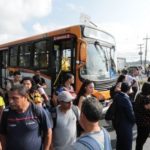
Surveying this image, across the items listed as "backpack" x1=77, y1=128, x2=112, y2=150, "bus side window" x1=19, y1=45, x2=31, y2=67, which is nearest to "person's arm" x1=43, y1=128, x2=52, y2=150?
"backpack" x1=77, y1=128, x2=112, y2=150

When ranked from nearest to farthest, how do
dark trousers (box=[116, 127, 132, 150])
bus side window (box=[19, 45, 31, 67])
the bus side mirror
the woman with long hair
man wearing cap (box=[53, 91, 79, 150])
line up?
man wearing cap (box=[53, 91, 79, 150]), dark trousers (box=[116, 127, 132, 150]), the woman with long hair, the bus side mirror, bus side window (box=[19, 45, 31, 67])

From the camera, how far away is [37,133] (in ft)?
14.3

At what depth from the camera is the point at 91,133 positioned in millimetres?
2693

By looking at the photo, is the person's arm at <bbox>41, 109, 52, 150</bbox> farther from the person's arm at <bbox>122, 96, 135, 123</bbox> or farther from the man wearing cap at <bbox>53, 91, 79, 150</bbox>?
the person's arm at <bbox>122, 96, 135, 123</bbox>

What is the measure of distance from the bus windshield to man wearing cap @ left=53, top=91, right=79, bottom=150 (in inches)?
284

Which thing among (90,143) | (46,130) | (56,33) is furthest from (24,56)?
(90,143)

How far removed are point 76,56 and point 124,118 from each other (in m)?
5.81

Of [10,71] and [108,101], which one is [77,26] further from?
[10,71]

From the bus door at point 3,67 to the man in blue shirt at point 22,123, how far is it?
47.6 feet

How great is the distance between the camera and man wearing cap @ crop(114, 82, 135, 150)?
20.5 ft

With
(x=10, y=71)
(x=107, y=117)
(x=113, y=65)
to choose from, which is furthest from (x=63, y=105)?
(x=10, y=71)

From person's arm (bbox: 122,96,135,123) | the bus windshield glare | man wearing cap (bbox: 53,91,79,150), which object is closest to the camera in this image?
man wearing cap (bbox: 53,91,79,150)

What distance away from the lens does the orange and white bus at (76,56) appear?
12.1 metres

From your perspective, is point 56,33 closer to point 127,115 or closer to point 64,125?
point 127,115
